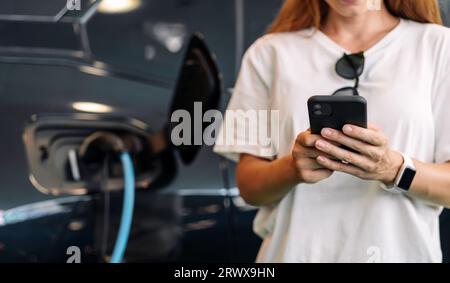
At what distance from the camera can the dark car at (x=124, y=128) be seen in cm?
159

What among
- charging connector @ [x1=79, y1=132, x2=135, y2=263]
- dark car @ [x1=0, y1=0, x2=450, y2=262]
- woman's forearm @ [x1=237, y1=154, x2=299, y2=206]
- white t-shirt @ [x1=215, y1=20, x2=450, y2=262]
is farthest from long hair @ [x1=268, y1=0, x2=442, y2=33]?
charging connector @ [x1=79, y1=132, x2=135, y2=263]

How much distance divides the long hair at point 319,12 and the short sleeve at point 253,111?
0.19ft

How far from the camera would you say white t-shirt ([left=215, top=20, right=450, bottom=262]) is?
3.60 feet

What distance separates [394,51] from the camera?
1147mm

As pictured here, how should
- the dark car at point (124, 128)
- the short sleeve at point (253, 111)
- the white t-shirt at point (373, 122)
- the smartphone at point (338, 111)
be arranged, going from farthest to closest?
the dark car at point (124, 128)
the short sleeve at point (253, 111)
the white t-shirt at point (373, 122)
the smartphone at point (338, 111)

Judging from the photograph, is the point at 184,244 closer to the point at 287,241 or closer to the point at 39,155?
the point at 39,155

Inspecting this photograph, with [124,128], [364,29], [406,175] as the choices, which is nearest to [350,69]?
[364,29]

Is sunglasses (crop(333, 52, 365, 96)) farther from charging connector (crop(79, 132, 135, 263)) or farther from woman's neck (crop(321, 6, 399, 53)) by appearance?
charging connector (crop(79, 132, 135, 263))

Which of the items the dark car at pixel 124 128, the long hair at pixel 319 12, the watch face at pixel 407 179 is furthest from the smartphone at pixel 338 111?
the dark car at pixel 124 128

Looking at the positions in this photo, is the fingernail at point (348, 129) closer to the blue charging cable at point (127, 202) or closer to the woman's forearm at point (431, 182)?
the woman's forearm at point (431, 182)

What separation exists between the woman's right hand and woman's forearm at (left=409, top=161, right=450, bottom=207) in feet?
0.41

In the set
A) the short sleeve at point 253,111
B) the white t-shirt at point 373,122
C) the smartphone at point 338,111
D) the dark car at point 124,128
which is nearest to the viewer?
the smartphone at point 338,111

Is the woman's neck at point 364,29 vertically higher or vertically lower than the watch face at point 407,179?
higher

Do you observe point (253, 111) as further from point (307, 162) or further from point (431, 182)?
point (431, 182)
